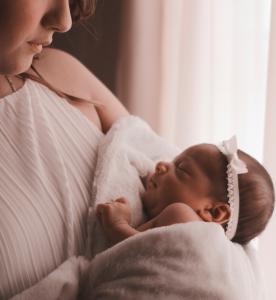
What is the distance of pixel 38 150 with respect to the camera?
104 cm

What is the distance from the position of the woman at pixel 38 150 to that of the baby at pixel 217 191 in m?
0.16

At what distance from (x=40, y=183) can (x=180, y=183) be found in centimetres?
34

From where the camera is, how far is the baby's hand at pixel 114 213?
99cm

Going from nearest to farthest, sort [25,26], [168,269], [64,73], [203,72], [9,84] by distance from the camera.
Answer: [25,26]
[168,269]
[9,84]
[64,73]
[203,72]

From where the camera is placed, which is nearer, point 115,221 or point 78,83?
point 115,221

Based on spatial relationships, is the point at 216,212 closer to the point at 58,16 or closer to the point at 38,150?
the point at 38,150

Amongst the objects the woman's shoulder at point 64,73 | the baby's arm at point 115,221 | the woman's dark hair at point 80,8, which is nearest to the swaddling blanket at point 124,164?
the baby's arm at point 115,221

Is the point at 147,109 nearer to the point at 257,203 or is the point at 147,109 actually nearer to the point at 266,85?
the point at 266,85

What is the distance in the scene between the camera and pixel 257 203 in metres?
1.20


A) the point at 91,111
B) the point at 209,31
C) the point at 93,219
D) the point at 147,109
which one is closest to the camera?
the point at 93,219

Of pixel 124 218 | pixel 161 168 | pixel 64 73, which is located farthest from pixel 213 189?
pixel 64 73

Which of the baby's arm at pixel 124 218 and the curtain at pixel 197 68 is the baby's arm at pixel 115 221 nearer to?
the baby's arm at pixel 124 218

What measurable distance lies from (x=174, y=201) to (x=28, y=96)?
0.39 m

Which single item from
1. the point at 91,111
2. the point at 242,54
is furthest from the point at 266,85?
the point at 91,111
